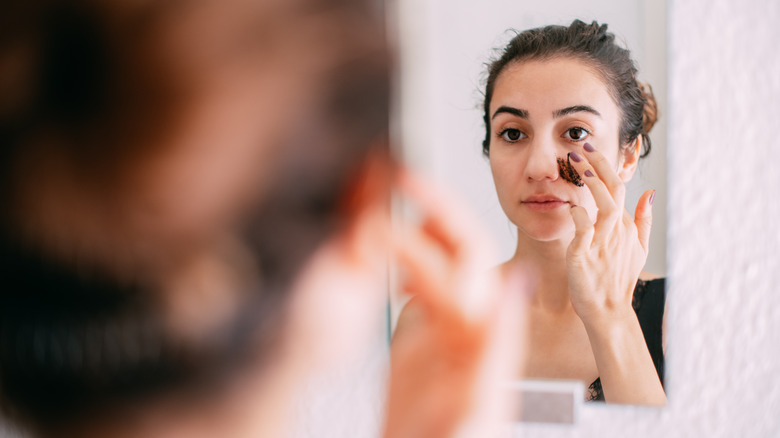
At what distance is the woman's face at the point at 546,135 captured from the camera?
716mm

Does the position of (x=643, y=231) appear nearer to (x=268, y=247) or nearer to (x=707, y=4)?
(x=707, y=4)

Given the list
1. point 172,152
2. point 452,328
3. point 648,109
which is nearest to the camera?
point 172,152

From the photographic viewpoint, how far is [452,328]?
11.9 inches

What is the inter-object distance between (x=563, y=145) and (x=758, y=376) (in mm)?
362

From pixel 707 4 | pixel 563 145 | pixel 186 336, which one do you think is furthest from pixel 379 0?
pixel 707 4

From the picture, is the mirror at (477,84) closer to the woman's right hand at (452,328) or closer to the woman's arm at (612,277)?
the woman's arm at (612,277)

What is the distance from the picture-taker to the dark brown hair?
713 mm

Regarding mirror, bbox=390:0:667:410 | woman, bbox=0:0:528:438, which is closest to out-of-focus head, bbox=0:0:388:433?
woman, bbox=0:0:528:438

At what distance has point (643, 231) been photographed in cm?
72

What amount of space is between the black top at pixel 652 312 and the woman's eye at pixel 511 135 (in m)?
0.22

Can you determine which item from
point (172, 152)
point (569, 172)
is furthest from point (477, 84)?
point (172, 152)

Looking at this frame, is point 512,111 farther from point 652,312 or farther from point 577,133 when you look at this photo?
point 652,312

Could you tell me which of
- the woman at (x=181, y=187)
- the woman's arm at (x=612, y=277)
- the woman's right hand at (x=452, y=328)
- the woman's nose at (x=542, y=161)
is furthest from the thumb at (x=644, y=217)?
the woman at (x=181, y=187)

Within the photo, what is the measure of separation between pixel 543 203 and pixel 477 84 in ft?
0.55
